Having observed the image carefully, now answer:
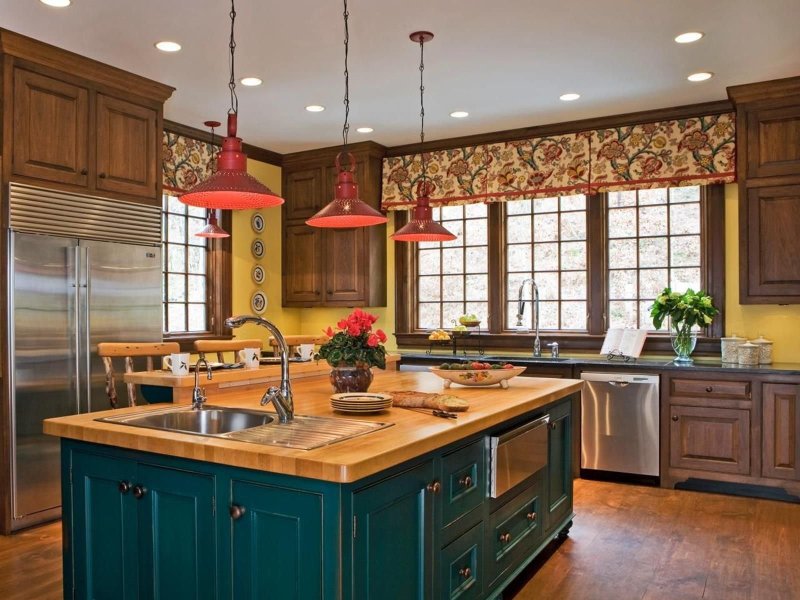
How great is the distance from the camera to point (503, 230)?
19.5ft

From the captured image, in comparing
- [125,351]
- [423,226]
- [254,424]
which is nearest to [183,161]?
[125,351]

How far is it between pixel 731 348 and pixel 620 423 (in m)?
0.92

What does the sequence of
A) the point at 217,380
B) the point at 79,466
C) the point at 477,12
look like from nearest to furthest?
the point at 79,466
the point at 217,380
the point at 477,12

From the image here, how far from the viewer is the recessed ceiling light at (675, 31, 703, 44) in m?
3.72

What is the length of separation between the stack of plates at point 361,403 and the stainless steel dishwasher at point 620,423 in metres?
2.63

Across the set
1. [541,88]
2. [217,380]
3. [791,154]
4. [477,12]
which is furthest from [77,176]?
[791,154]

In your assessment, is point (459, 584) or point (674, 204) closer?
point (459, 584)

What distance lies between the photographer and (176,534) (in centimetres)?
211

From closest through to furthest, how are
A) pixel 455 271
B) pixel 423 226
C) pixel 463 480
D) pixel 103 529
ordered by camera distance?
1. pixel 103 529
2. pixel 463 480
3. pixel 423 226
4. pixel 455 271

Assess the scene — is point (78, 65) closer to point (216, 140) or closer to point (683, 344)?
point (216, 140)

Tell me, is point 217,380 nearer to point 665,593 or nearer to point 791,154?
point 665,593

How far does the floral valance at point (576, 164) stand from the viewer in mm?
5008

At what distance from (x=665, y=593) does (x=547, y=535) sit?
1.90ft

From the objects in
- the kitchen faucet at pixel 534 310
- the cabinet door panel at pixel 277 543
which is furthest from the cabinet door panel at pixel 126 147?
the cabinet door panel at pixel 277 543
